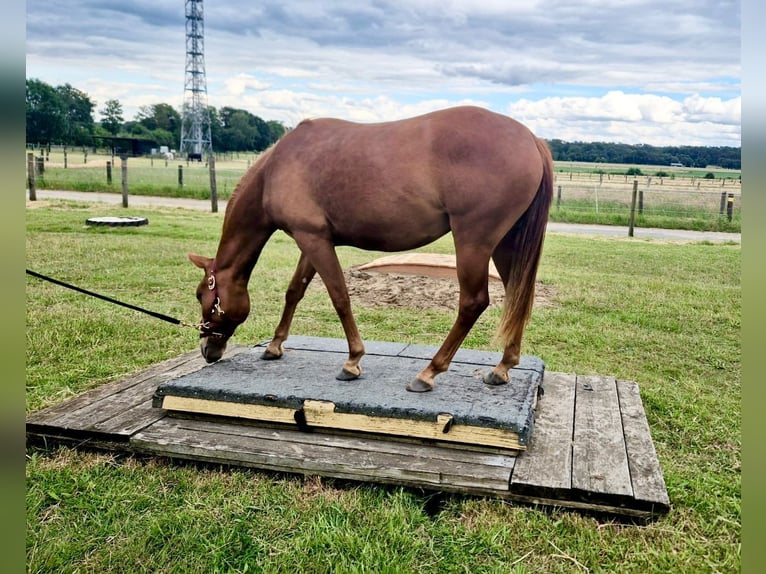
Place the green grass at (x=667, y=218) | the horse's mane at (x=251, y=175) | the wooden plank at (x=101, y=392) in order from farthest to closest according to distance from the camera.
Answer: the green grass at (x=667, y=218) → the horse's mane at (x=251, y=175) → the wooden plank at (x=101, y=392)

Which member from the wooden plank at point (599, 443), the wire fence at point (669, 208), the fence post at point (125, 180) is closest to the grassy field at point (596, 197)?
the wire fence at point (669, 208)

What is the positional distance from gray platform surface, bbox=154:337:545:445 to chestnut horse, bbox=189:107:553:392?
0.17 meters

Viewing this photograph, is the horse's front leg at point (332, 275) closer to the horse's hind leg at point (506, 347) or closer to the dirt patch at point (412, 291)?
the horse's hind leg at point (506, 347)

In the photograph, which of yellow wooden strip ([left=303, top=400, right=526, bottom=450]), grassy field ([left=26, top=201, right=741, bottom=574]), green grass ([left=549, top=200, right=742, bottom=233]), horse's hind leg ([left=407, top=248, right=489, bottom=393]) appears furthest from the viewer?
green grass ([left=549, top=200, right=742, bottom=233])

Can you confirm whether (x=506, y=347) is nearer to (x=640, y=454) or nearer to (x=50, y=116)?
(x=640, y=454)

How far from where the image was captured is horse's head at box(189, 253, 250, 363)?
4199 millimetres

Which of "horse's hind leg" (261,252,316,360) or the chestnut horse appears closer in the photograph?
the chestnut horse

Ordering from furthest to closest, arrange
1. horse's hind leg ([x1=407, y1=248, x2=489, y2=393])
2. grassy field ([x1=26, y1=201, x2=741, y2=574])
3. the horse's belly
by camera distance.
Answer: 1. the horse's belly
2. horse's hind leg ([x1=407, y1=248, x2=489, y2=393])
3. grassy field ([x1=26, y1=201, x2=741, y2=574])

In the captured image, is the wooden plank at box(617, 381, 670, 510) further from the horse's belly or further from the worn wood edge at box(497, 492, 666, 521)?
the horse's belly

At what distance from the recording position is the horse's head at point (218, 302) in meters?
4.20

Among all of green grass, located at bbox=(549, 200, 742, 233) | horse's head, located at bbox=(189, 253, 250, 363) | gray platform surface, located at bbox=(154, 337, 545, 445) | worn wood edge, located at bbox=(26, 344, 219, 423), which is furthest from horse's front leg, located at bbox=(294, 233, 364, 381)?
green grass, located at bbox=(549, 200, 742, 233)

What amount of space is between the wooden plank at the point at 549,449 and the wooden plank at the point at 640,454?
326 mm

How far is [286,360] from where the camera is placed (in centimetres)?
455

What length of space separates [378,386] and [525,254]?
1.26 metres
